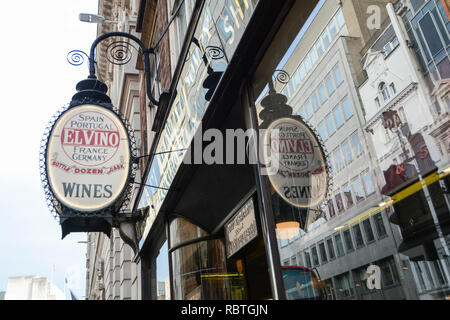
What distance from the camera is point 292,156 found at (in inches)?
139

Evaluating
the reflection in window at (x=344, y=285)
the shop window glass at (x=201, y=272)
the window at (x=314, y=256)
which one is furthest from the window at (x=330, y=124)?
the shop window glass at (x=201, y=272)

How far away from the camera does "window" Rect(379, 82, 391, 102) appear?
2.42 metres

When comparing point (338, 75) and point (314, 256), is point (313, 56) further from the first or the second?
point (314, 256)

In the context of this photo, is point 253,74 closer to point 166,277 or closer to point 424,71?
point 424,71

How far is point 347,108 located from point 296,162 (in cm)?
81

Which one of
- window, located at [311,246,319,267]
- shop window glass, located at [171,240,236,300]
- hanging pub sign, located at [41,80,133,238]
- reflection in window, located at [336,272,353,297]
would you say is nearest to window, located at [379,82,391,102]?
reflection in window, located at [336,272,353,297]

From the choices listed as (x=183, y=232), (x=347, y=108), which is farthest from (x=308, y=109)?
(x=183, y=232)

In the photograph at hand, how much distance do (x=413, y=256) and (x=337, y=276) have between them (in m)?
0.76

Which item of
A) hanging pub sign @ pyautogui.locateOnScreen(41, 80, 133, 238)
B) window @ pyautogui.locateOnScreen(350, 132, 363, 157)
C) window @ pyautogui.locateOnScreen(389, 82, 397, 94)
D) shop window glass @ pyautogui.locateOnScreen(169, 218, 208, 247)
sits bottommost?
window @ pyautogui.locateOnScreen(350, 132, 363, 157)

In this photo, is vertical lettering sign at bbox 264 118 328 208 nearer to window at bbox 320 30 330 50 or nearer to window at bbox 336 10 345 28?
window at bbox 320 30 330 50

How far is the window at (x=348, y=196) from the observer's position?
2765 millimetres

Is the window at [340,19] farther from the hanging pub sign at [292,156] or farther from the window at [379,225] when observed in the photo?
the window at [379,225]

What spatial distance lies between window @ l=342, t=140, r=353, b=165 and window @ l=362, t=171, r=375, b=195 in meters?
0.22
